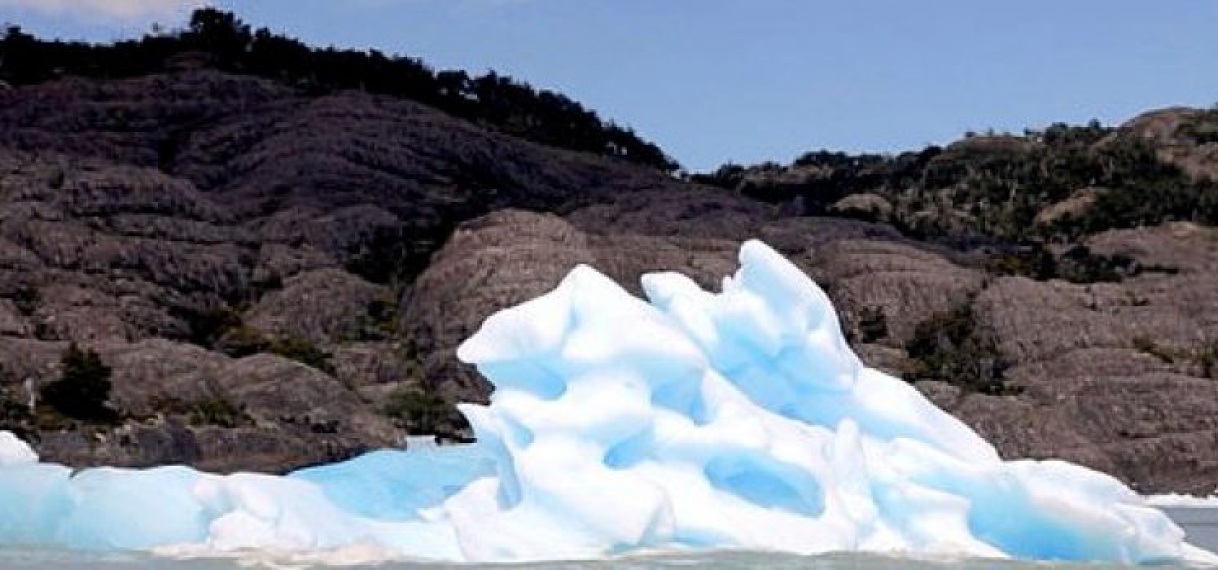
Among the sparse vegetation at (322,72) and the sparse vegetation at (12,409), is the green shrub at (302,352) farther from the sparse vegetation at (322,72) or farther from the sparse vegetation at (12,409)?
the sparse vegetation at (322,72)

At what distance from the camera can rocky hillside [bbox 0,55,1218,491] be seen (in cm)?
6028

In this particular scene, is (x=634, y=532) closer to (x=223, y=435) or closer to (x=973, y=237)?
(x=223, y=435)

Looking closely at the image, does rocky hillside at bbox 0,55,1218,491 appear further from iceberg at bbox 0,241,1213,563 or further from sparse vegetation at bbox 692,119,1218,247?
iceberg at bbox 0,241,1213,563

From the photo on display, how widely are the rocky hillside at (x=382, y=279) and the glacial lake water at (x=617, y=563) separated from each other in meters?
27.5

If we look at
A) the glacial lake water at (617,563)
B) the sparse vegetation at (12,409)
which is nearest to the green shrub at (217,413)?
the sparse vegetation at (12,409)

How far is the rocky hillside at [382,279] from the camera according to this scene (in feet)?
198

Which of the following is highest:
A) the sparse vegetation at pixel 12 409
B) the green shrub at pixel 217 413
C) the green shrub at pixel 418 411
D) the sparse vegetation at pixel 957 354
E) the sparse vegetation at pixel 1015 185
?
the sparse vegetation at pixel 1015 185

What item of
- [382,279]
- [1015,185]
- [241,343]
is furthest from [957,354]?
[1015,185]

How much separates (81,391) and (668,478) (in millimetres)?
35762

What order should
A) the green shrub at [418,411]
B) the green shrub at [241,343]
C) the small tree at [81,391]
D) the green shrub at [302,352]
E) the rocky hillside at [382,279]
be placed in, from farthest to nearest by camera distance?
the green shrub at [241,343], the green shrub at [302,352], the green shrub at [418,411], the rocky hillside at [382,279], the small tree at [81,391]

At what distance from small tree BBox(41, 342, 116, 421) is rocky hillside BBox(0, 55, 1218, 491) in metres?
0.12

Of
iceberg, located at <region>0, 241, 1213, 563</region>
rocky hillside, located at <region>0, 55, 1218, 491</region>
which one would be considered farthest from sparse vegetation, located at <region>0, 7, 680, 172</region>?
iceberg, located at <region>0, 241, 1213, 563</region>

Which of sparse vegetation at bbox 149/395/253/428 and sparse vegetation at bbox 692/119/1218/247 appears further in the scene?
sparse vegetation at bbox 692/119/1218/247

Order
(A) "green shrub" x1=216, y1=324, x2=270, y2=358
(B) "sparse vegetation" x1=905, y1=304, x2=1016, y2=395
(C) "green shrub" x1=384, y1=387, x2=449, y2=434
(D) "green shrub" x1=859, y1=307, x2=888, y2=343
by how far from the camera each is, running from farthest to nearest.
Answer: (D) "green shrub" x1=859, y1=307, x2=888, y2=343, (B) "sparse vegetation" x1=905, y1=304, x2=1016, y2=395, (A) "green shrub" x1=216, y1=324, x2=270, y2=358, (C) "green shrub" x1=384, y1=387, x2=449, y2=434
